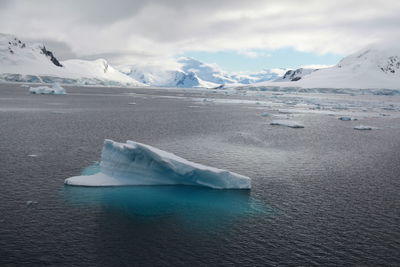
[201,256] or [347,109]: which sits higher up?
[347,109]

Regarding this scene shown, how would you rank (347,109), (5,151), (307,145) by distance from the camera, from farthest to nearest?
(347,109)
(307,145)
(5,151)

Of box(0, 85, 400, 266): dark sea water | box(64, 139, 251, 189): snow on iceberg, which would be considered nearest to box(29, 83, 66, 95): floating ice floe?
box(0, 85, 400, 266): dark sea water

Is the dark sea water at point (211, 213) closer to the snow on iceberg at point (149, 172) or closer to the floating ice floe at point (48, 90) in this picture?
the snow on iceberg at point (149, 172)

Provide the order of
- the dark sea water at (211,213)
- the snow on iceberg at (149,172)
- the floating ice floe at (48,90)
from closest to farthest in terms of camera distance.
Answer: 1. the dark sea water at (211,213)
2. the snow on iceberg at (149,172)
3. the floating ice floe at (48,90)

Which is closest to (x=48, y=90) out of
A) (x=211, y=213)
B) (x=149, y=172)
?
(x=149, y=172)

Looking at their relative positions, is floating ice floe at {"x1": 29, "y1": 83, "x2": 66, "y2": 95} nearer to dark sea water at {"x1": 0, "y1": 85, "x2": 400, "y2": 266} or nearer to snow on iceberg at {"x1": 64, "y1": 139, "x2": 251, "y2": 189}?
dark sea water at {"x1": 0, "y1": 85, "x2": 400, "y2": 266}

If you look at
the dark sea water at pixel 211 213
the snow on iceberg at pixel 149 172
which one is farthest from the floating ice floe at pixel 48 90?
the snow on iceberg at pixel 149 172

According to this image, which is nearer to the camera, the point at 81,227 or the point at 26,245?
the point at 26,245

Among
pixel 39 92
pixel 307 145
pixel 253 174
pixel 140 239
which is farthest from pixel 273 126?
pixel 39 92

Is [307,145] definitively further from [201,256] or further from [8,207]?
[8,207]
